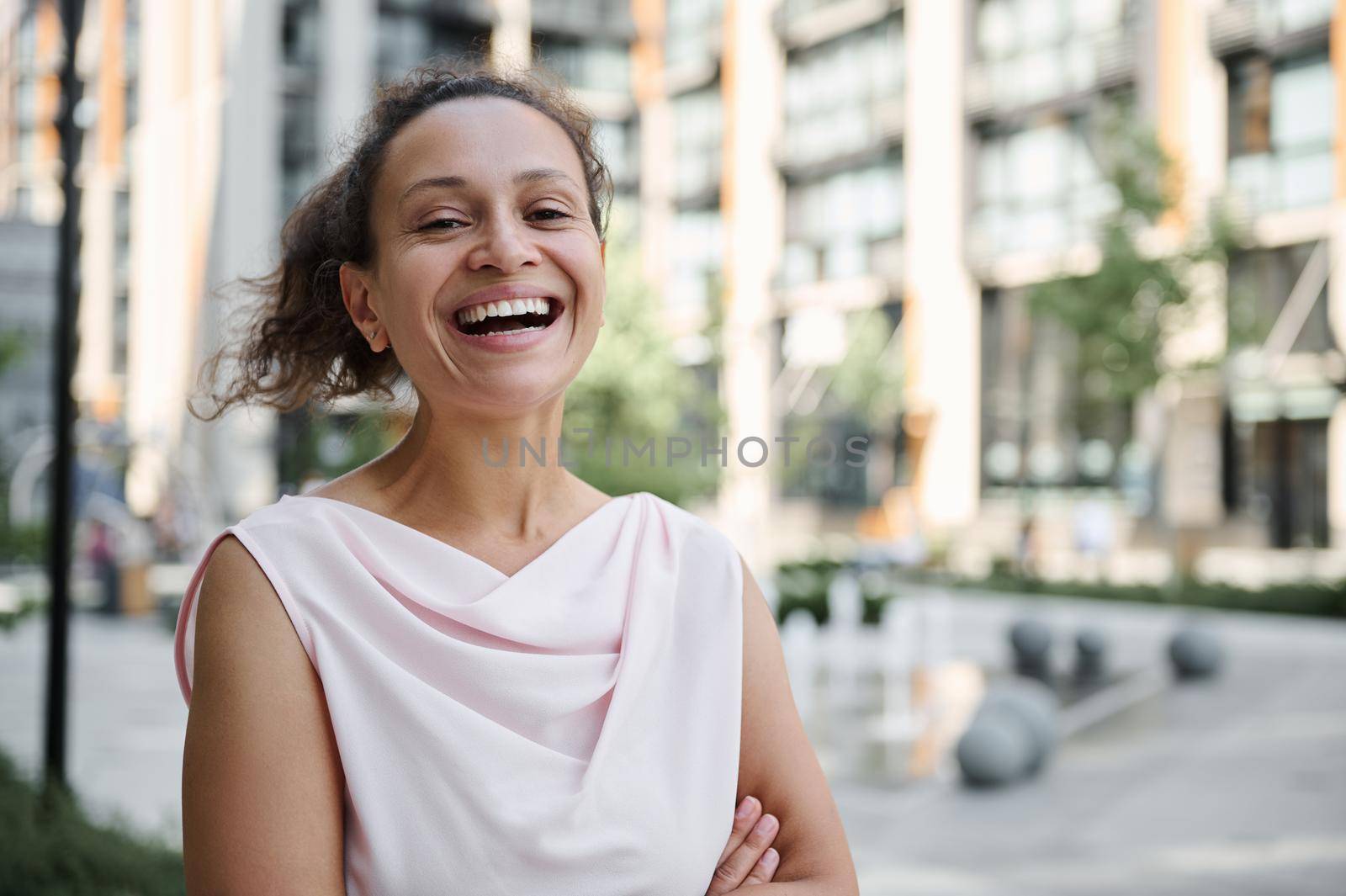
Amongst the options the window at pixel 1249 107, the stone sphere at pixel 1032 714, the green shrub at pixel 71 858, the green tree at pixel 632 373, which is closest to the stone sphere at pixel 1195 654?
the stone sphere at pixel 1032 714

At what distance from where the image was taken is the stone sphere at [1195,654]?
38.2 feet

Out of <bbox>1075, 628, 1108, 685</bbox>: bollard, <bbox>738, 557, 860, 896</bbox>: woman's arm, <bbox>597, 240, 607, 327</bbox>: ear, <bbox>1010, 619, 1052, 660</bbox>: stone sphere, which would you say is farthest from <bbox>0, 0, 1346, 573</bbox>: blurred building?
<bbox>738, 557, 860, 896</bbox>: woman's arm

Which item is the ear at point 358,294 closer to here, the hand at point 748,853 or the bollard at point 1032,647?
the hand at point 748,853

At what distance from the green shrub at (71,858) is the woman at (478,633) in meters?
3.02

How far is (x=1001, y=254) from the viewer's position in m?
28.3

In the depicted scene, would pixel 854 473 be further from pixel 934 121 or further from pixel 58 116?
pixel 58 116

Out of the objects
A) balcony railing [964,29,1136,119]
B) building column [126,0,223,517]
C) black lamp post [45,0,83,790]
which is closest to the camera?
black lamp post [45,0,83,790]

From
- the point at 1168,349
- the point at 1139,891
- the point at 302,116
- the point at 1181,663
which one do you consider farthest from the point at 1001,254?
the point at 1139,891

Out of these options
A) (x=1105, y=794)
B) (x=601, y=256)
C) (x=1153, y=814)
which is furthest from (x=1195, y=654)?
(x=601, y=256)

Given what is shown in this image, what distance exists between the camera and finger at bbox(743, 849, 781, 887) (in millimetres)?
1714

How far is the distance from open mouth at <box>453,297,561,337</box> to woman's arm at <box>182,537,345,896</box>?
42cm

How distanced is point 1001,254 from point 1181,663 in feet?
59.2

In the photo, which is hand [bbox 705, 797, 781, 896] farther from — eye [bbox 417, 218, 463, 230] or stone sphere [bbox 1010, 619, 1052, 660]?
stone sphere [bbox 1010, 619, 1052, 660]

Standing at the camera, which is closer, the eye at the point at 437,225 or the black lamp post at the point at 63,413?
the eye at the point at 437,225
